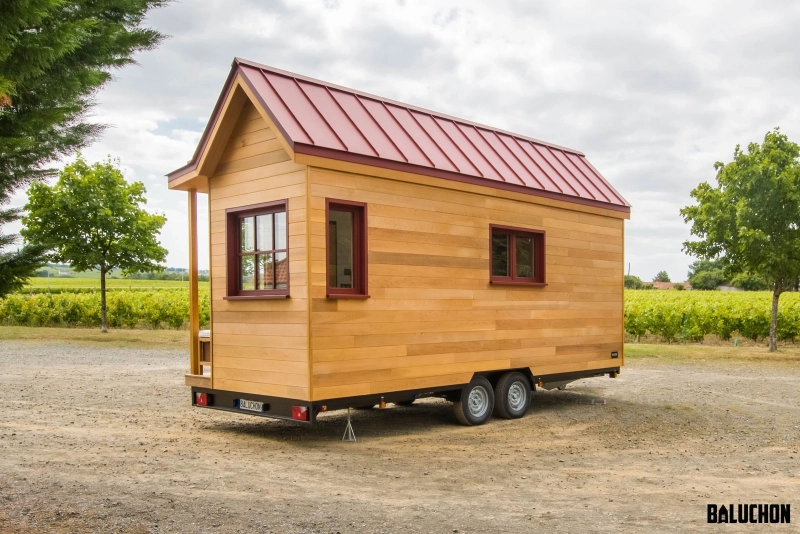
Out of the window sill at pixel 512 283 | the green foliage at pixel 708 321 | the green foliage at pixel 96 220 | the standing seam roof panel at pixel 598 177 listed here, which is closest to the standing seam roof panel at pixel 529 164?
the window sill at pixel 512 283

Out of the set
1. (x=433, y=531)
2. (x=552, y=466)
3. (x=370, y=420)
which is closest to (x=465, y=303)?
(x=370, y=420)

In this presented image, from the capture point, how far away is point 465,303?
1121 centimetres

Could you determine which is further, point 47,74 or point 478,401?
point 478,401

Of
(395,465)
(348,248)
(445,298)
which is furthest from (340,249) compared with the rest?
(395,465)

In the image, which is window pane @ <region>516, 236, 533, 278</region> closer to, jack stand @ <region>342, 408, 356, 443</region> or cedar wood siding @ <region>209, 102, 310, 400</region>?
jack stand @ <region>342, 408, 356, 443</region>

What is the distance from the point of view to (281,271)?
983 cm

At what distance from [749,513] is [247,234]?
6930 mm

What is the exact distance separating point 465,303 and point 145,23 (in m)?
5.77

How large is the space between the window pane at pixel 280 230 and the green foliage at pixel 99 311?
2177 cm

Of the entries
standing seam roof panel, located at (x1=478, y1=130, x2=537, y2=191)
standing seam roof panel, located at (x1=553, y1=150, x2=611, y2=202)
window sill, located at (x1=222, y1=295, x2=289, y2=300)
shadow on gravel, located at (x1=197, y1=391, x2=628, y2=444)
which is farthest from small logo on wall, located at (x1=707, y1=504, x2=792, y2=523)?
standing seam roof panel, located at (x1=553, y1=150, x2=611, y2=202)

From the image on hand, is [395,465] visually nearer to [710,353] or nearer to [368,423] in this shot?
[368,423]

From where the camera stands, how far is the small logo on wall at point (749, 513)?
641cm

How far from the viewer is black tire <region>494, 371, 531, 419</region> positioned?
11.7 meters

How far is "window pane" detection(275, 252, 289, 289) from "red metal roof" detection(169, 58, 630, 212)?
1469mm
